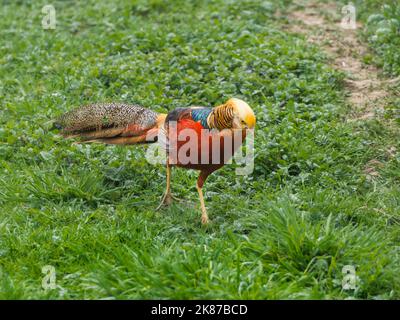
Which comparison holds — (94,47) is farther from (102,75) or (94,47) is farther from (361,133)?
(361,133)

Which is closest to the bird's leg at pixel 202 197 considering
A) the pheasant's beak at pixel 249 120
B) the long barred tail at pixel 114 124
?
the long barred tail at pixel 114 124

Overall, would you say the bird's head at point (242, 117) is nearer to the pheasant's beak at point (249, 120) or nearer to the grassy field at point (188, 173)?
the pheasant's beak at point (249, 120)

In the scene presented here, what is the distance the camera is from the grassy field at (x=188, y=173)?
4328 millimetres

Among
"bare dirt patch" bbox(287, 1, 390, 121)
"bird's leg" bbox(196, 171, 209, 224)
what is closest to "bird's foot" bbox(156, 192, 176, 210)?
"bird's leg" bbox(196, 171, 209, 224)

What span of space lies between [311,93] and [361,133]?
0.82 meters

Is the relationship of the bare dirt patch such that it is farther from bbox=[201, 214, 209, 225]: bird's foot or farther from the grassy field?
bbox=[201, 214, 209, 225]: bird's foot

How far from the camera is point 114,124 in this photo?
558 cm

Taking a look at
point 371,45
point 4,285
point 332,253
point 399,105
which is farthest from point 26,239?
point 371,45

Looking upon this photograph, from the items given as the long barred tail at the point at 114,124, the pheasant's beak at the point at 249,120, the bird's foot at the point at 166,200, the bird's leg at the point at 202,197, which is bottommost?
the bird's foot at the point at 166,200

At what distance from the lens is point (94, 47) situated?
813 centimetres

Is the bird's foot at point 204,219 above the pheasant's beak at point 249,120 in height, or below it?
below

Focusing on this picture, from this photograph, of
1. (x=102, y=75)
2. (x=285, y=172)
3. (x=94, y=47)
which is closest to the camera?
(x=285, y=172)

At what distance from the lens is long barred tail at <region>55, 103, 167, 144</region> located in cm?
552
